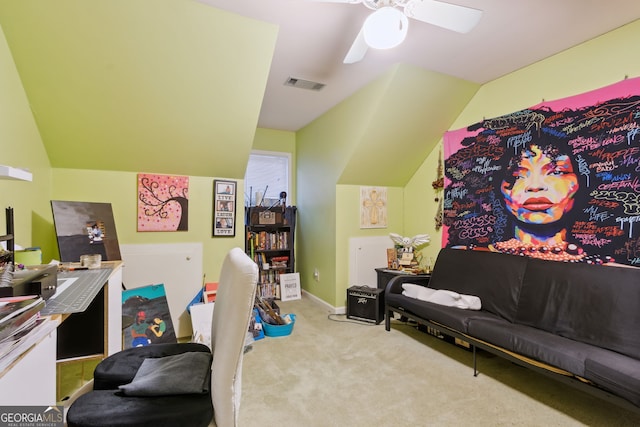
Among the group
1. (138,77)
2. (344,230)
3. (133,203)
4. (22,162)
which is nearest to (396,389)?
(344,230)

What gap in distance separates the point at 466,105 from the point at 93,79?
335cm

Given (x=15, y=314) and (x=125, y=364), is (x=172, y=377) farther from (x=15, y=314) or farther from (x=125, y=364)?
(x=15, y=314)

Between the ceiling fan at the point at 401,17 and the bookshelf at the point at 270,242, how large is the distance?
9.60 ft

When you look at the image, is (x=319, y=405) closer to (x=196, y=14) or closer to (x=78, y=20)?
(x=196, y=14)

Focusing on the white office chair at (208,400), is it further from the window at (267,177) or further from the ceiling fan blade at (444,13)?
the window at (267,177)

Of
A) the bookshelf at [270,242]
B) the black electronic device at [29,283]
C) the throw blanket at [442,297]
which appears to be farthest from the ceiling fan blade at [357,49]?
the bookshelf at [270,242]

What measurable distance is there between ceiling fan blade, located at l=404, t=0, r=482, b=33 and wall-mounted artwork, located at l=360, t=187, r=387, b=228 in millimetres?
2298

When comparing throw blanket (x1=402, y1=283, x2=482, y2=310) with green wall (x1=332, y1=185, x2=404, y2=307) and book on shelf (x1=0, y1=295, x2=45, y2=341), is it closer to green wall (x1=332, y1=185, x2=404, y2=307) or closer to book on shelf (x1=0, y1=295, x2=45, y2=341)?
green wall (x1=332, y1=185, x2=404, y2=307)

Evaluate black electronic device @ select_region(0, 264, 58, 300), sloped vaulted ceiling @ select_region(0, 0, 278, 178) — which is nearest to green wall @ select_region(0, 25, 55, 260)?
sloped vaulted ceiling @ select_region(0, 0, 278, 178)

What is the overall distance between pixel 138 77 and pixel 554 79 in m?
3.25

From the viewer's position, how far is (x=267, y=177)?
4613 millimetres

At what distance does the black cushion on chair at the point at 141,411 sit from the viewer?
989mm

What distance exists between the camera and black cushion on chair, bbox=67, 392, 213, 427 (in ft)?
3.24

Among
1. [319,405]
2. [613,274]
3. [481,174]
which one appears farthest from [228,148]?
[613,274]
